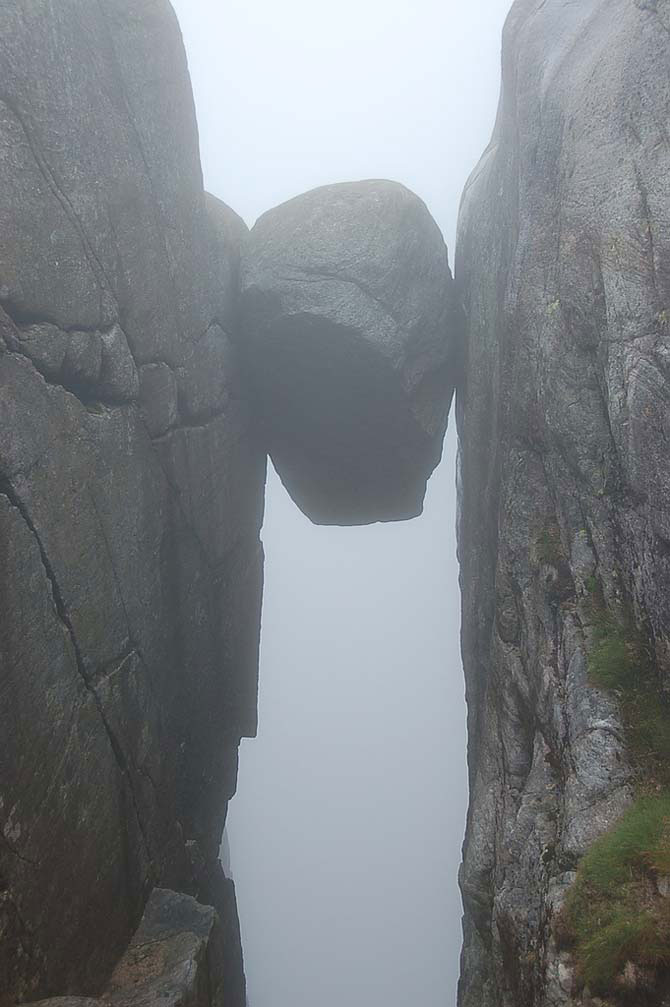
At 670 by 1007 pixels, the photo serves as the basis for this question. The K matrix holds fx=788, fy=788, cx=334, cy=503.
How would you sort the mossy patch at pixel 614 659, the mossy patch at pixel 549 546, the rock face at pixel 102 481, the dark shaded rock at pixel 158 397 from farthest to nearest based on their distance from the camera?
the dark shaded rock at pixel 158 397 < the mossy patch at pixel 549 546 < the rock face at pixel 102 481 < the mossy patch at pixel 614 659

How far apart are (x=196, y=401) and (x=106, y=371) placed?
339 centimetres

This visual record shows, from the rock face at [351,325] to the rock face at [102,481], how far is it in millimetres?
1220

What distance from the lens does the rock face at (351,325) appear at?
15.7 meters

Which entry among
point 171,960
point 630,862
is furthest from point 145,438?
point 630,862

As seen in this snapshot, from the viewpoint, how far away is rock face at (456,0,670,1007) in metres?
8.66

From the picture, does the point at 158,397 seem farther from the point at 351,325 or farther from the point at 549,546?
the point at 549,546

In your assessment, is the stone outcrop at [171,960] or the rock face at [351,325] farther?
the rock face at [351,325]

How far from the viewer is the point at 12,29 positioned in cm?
948

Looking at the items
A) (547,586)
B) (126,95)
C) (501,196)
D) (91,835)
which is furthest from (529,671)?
(126,95)

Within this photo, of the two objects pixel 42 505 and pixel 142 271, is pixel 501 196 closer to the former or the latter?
pixel 142 271

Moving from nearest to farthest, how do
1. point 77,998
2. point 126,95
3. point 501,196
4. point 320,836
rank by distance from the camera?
1. point 77,998
2. point 126,95
3. point 501,196
4. point 320,836

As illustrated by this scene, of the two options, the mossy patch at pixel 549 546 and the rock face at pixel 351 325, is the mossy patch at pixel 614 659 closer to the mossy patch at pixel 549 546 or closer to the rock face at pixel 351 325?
the mossy patch at pixel 549 546

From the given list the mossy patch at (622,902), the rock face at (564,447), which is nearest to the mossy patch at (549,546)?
the rock face at (564,447)

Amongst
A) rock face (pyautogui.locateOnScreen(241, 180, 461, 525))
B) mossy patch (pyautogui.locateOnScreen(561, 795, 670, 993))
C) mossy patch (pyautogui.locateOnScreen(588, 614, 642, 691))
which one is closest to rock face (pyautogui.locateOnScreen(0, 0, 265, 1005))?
rock face (pyautogui.locateOnScreen(241, 180, 461, 525))
